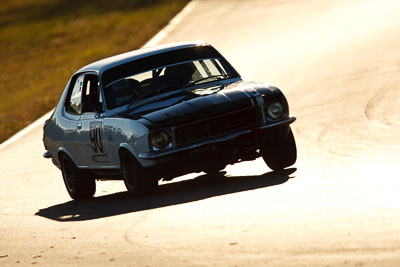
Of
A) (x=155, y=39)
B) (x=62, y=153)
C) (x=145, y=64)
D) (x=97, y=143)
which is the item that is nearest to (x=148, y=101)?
(x=145, y=64)

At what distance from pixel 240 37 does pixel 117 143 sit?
1654cm

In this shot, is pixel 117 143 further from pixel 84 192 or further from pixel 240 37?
pixel 240 37

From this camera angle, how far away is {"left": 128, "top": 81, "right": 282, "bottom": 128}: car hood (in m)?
9.68

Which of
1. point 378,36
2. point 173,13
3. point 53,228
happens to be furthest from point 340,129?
point 173,13

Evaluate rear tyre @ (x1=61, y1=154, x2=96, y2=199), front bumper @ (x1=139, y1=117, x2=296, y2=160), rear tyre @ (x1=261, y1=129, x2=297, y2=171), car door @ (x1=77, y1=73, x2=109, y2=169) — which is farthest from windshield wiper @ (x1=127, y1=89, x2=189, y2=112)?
rear tyre @ (x1=61, y1=154, x2=96, y2=199)

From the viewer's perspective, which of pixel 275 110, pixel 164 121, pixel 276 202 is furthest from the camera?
pixel 275 110

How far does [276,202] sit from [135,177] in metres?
1.96

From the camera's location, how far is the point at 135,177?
9.91 meters

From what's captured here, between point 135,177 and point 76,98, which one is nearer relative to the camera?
point 135,177

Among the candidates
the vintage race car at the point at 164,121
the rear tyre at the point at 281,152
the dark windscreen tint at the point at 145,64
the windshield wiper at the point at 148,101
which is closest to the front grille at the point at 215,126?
the vintage race car at the point at 164,121

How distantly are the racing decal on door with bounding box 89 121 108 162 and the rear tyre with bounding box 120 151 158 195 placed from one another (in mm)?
480

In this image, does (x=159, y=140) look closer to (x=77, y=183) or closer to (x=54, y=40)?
(x=77, y=183)

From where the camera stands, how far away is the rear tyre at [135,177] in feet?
32.3

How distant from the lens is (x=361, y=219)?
714cm
